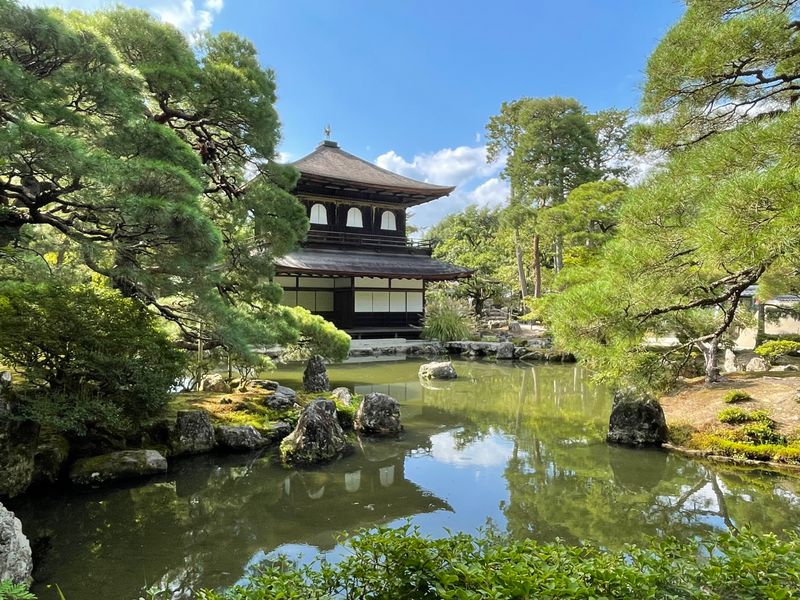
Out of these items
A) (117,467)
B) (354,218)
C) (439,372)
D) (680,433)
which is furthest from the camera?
(354,218)

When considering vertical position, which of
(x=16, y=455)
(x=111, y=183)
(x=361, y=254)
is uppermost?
(x=361, y=254)

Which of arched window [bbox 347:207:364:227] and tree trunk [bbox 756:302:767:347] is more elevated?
arched window [bbox 347:207:364:227]

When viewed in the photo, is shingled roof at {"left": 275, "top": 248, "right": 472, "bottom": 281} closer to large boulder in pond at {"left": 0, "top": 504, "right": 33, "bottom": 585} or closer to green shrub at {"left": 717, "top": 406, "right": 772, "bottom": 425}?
green shrub at {"left": 717, "top": 406, "right": 772, "bottom": 425}

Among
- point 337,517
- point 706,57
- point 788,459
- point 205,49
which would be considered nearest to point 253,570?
point 337,517

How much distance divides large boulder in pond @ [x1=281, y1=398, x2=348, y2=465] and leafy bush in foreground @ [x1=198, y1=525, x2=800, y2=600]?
161 inches

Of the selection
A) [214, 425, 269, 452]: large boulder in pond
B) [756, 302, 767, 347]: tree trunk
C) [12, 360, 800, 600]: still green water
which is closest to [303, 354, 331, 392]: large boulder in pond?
[12, 360, 800, 600]: still green water

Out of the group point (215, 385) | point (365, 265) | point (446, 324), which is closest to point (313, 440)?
point (215, 385)

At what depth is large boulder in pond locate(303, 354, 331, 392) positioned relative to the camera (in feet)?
31.7

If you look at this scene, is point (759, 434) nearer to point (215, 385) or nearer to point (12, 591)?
point (12, 591)

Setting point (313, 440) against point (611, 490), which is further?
point (313, 440)

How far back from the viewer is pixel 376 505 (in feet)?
15.9

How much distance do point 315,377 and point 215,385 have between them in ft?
6.28

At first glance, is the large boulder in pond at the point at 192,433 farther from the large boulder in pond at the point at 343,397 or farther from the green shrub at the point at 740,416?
the green shrub at the point at 740,416

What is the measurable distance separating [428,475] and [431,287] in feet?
61.3
